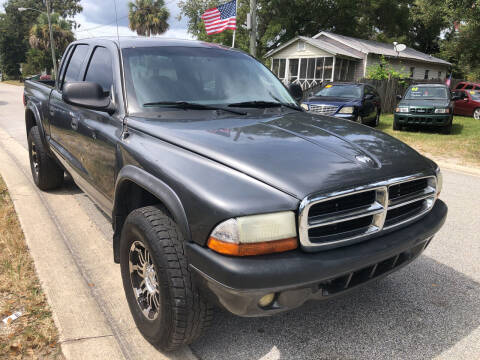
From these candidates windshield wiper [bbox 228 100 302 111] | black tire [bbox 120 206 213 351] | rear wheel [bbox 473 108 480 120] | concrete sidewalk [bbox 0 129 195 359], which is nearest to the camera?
black tire [bbox 120 206 213 351]

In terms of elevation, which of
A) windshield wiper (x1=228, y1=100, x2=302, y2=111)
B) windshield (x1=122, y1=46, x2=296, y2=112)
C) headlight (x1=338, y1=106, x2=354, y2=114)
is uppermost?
windshield (x1=122, y1=46, x2=296, y2=112)

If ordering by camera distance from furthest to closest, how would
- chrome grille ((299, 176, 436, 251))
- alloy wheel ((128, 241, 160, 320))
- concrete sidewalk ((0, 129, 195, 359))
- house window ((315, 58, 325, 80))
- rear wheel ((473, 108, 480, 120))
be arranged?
house window ((315, 58, 325, 80)) → rear wheel ((473, 108, 480, 120)) → concrete sidewalk ((0, 129, 195, 359)) → alloy wheel ((128, 241, 160, 320)) → chrome grille ((299, 176, 436, 251))

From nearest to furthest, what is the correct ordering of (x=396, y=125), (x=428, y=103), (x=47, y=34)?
(x=428, y=103) → (x=396, y=125) → (x=47, y=34)

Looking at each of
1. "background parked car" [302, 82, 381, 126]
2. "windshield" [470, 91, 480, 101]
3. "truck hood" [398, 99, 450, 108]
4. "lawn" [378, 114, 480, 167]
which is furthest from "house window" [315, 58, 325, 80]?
"truck hood" [398, 99, 450, 108]

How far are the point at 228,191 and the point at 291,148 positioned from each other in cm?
55

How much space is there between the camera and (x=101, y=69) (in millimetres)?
3162

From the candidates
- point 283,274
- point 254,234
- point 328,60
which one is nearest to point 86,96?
point 254,234

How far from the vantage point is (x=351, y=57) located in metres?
25.4

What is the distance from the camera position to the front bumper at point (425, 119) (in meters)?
11.6

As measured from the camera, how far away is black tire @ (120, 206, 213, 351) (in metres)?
1.90

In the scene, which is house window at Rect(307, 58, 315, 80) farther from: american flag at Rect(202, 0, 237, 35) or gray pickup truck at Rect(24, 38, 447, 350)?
gray pickup truck at Rect(24, 38, 447, 350)

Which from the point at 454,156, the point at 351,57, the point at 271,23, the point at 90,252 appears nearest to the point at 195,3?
the point at 271,23

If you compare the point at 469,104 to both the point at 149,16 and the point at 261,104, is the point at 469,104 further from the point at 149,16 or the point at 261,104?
the point at 149,16

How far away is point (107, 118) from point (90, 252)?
4.60 feet
